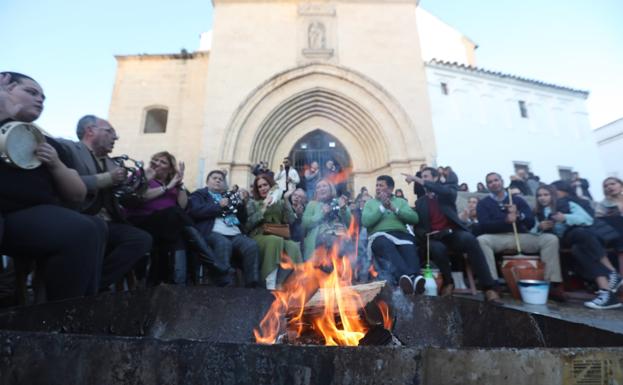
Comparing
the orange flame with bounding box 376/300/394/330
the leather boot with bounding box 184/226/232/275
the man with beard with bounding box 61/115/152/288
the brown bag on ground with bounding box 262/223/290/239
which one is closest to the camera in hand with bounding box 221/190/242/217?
the brown bag on ground with bounding box 262/223/290/239

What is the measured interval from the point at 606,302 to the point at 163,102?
12721 millimetres

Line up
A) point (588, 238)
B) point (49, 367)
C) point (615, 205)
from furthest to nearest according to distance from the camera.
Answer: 1. point (615, 205)
2. point (588, 238)
3. point (49, 367)

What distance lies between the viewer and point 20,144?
1703mm

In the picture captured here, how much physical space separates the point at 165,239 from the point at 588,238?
17.8 ft

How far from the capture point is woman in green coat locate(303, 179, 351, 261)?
4.26m

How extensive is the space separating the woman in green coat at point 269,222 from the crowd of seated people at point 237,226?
16mm

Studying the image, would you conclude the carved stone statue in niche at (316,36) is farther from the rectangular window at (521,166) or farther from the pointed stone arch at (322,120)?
the rectangular window at (521,166)

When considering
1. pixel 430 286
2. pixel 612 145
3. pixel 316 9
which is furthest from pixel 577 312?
pixel 612 145

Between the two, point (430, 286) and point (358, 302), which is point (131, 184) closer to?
point (358, 302)

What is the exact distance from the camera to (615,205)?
4.36 meters

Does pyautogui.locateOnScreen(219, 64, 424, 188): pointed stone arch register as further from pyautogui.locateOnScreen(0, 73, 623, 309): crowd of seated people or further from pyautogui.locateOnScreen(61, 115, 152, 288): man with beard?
pyautogui.locateOnScreen(61, 115, 152, 288): man with beard

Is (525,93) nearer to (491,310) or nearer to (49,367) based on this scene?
(491,310)

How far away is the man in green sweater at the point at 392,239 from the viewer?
379cm

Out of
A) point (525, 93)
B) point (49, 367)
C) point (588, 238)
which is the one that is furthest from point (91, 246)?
point (525, 93)
